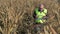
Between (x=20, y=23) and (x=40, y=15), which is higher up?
(x=40, y=15)

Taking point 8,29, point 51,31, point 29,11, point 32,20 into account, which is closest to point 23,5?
point 29,11

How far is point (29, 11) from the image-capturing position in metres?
12.2

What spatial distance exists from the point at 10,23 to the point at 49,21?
122 centimetres

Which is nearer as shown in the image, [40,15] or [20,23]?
[40,15]

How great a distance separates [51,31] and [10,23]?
1917 mm

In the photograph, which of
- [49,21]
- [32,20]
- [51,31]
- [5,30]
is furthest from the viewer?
[32,20]

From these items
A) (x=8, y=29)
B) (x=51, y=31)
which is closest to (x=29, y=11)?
(x=8, y=29)

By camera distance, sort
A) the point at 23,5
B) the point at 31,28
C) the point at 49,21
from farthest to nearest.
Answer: the point at 23,5 < the point at 31,28 < the point at 49,21

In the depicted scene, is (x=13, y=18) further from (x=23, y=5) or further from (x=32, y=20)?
(x=23, y=5)

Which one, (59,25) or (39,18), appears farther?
(39,18)

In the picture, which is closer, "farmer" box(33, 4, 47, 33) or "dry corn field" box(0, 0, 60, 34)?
"dry corn field" box(0, 0, 60, 34)

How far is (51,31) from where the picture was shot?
25.5ft

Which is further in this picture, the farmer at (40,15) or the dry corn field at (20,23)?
the farmer at (40,15)

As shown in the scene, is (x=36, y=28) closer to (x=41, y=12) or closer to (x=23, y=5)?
(x=41, y=12)
